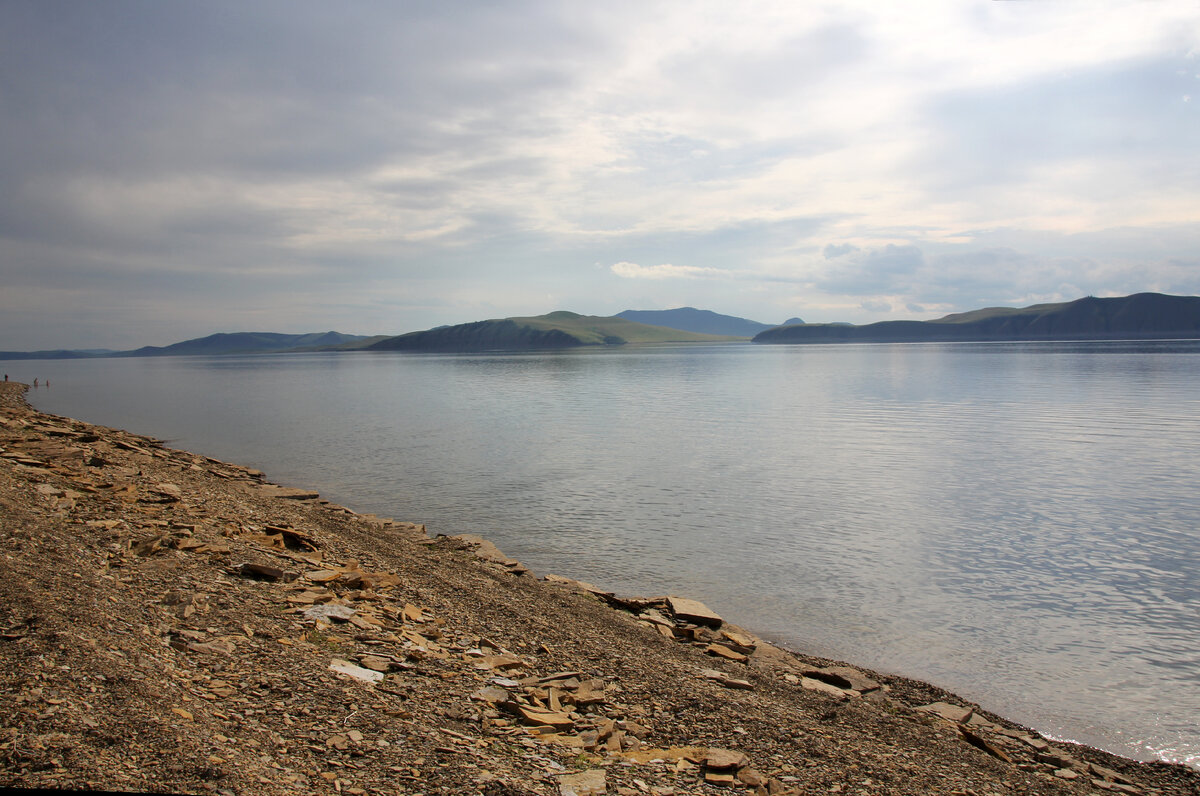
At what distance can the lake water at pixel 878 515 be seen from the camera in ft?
35.5

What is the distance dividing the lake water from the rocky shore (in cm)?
168

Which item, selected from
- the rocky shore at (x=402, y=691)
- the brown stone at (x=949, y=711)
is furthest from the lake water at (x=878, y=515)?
the rocky shore at (x=402, y=691)

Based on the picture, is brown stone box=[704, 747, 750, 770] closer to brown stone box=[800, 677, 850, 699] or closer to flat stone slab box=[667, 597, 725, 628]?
brown stone box=[800, 677, 850, 699]

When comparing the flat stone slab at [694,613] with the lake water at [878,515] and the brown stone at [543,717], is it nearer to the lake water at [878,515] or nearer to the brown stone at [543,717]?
the lake water at [878,515]

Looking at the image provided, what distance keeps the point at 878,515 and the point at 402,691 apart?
1547cm

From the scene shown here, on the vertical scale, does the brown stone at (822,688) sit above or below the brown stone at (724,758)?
below

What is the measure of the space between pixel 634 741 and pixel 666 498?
48.1ft

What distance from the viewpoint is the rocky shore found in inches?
213

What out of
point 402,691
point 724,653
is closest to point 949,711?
point 724,653

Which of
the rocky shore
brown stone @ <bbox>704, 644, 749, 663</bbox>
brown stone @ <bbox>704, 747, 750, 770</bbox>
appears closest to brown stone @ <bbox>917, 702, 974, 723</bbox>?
the rocky shore

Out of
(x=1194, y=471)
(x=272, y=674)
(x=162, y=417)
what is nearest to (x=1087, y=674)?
(x=272, y=674)

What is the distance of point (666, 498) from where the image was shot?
21359 millimetres

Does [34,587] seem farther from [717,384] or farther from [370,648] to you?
[717,384]

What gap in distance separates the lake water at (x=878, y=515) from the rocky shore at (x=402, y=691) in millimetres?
1680
